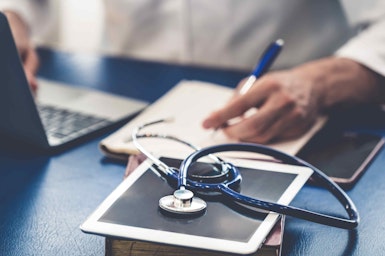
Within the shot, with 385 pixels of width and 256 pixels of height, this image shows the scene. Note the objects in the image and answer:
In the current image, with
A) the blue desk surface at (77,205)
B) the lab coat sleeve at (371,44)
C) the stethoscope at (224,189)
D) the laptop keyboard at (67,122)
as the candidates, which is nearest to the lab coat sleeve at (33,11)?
the laptop keyboard at (67,122)

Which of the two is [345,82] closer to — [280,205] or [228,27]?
[228,27]

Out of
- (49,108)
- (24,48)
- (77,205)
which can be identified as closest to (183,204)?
(77,205)

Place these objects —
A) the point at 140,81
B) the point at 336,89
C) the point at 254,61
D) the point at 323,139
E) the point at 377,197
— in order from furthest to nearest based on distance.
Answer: the point at 254,61 < the point at 140,81 < the point at 336,89 < the point at 323,139 < the point at 377,197

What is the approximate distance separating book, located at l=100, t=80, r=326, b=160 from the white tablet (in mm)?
118

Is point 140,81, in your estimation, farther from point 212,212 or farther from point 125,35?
point 212,212

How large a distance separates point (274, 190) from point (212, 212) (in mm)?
85

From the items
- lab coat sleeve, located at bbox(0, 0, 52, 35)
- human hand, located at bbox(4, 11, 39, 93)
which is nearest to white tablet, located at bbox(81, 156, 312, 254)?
human hand, located at bbox(4, 11, 39, 93)

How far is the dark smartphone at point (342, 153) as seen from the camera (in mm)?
845

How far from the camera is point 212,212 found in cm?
64

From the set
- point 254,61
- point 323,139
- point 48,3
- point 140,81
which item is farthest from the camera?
point 48,3

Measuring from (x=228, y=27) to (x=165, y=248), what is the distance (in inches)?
32.8

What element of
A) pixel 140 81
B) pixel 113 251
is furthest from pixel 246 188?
pixel 140 81

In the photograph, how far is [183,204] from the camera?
63 cm

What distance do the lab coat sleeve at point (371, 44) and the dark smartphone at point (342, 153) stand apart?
17 centimetres
